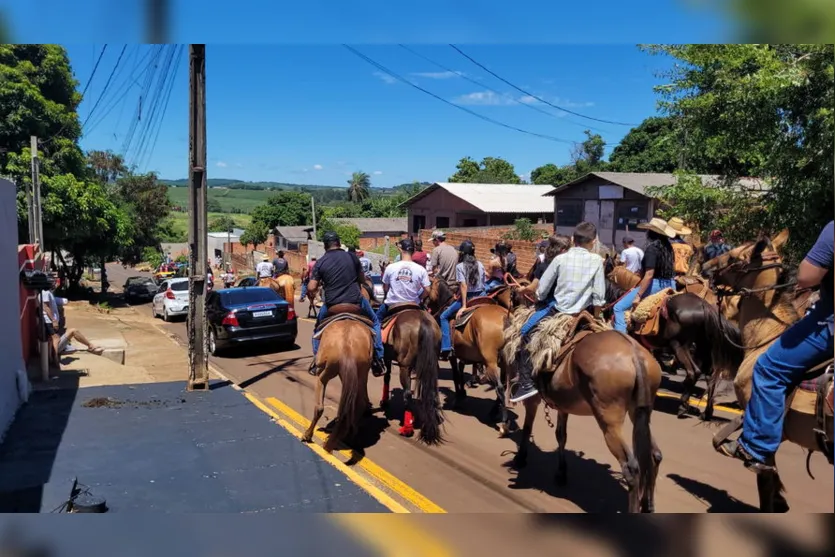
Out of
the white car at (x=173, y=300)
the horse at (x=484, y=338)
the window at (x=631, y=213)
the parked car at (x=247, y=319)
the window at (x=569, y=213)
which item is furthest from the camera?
the white car at (x=173, y=300)

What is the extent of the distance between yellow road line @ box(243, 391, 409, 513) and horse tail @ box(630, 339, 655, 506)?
1.83 metres

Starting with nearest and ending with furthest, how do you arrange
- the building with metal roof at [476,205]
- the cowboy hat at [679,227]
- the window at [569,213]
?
the cowboy hat at [679,227], the window at [569,213], the building with metal roof at [476,205]

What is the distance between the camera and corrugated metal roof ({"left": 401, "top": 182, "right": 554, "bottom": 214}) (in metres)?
6.15

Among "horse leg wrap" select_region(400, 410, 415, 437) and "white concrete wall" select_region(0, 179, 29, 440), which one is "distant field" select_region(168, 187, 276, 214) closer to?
"white concrete wall" select_region(0, 179, 29, 440)

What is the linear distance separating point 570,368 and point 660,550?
5.89 ft

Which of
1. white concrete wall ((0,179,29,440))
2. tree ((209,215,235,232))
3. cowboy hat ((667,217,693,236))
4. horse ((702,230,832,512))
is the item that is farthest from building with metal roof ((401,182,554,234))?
tree ((209,215,235,232))

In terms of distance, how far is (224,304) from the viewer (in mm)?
12578

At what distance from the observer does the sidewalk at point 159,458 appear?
4453 millimetres

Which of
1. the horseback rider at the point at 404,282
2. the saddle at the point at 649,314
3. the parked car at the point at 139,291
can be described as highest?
the horseback rider at the point at 404,282

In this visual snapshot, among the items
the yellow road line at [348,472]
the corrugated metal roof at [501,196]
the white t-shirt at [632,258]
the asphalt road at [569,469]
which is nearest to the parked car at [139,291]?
the asphalt road at [569,469]

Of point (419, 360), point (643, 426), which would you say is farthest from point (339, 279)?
point (643, 426)

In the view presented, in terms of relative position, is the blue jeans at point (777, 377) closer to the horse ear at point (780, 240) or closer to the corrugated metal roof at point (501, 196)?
the horse ear at point (780, 240)

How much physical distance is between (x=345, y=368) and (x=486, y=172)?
2.55 m

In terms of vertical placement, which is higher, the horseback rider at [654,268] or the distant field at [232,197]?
the distant field at [232,197]
